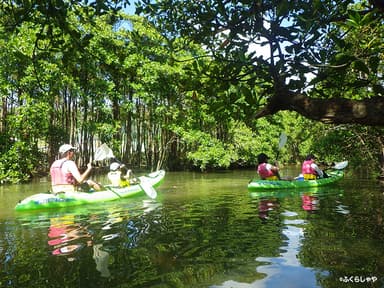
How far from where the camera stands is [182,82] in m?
3.47

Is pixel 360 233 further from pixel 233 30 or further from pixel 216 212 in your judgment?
pixel 233 30

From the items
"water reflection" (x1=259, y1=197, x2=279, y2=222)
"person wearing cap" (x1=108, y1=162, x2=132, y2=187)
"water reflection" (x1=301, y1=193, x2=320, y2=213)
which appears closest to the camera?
A: "water reflection" (x1=259, y1=197, x2=279, y2=222)

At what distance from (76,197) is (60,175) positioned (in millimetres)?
697

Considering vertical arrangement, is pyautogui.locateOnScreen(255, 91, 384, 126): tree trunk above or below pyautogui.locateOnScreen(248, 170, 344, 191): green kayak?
above

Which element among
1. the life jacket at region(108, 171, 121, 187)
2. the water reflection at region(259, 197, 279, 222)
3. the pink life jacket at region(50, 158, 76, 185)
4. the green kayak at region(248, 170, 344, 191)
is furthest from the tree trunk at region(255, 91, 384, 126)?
the life jacket at region(108, 171, 121, 187)

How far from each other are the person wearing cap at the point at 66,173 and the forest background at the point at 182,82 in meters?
2.64

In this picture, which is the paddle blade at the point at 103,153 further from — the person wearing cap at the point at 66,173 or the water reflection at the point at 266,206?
the water reflection at the point at 266,206

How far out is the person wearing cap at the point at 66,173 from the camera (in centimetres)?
984

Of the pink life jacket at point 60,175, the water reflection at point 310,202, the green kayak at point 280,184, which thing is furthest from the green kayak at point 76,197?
the water reflection at point 310,202

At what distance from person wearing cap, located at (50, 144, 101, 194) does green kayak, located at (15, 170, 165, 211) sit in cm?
31

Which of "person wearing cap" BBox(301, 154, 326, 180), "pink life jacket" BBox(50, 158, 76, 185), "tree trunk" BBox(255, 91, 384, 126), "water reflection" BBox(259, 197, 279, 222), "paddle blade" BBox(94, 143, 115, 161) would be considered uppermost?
"paddle blade" BBox(94, 143, 115, 161)

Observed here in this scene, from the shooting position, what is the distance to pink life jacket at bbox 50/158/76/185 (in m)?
9.87

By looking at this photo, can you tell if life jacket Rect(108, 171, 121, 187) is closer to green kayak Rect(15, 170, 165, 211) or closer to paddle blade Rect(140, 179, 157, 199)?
green kayak Rect(15, 170, 165, 211)

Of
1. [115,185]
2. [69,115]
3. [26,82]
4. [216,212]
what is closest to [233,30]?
[216,212]
